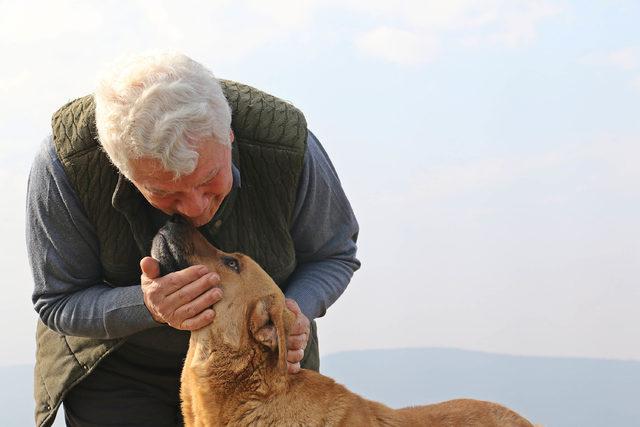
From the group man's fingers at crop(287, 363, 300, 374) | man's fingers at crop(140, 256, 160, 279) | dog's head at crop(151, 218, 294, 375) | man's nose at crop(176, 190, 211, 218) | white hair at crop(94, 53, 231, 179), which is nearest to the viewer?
white hair at crop(94, 53, 231, 179)

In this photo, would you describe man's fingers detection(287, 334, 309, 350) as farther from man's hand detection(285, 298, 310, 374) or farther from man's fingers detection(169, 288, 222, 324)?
man's fingers detection(169, 288, 222, 324)

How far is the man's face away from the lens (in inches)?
152

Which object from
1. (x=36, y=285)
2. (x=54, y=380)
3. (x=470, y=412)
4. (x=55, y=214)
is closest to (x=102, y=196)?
(x=55, y=214)

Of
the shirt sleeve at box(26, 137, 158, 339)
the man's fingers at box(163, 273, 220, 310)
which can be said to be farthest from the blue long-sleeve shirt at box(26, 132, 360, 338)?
the man's fingers at box(163, 273, 220, 310)

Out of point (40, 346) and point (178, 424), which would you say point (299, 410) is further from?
point (40, 346)

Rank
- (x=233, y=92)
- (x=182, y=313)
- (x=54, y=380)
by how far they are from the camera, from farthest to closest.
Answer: (x=54, y=380), (x=233, y=92), (x=182, y=313)

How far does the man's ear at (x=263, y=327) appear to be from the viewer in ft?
13.9

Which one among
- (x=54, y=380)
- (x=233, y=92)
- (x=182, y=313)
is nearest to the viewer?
(x=182, y=313)

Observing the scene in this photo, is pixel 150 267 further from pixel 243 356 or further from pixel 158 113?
pixel 158 113

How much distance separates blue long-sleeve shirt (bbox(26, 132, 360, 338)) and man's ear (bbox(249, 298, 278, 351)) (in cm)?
27

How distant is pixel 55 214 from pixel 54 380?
0.84m

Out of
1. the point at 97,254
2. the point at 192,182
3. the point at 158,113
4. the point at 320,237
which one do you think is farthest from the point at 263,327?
the point at 158,113

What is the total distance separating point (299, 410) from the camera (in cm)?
431

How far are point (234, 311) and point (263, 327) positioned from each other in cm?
14
